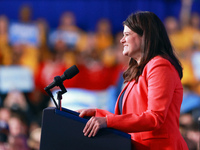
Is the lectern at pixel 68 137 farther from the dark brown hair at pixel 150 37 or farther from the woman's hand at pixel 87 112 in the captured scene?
the dark brown hair at pixel 150 37

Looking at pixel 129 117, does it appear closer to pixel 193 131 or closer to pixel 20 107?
pixel 193 131

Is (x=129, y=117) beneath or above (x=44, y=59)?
beneath

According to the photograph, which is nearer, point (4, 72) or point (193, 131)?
point (193, 131)

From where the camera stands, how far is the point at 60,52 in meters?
7.04

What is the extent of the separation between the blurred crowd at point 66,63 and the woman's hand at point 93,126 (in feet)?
6.37

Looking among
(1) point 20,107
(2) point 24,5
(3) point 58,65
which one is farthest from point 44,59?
(2) point 24,5

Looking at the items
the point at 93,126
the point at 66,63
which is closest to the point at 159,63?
the point at 93,126

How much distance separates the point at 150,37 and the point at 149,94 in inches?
12.2

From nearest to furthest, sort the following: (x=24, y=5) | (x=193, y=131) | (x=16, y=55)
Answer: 1. (x=193, y=131)
2. (x=16, y=55)
3. (x=24, y=5)

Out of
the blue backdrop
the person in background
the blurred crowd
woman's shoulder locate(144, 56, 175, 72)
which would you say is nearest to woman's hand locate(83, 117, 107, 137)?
the person in background

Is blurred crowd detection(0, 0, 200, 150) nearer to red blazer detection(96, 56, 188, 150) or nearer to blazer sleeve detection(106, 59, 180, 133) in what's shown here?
red blazer detection(96, 56, 188, 150)

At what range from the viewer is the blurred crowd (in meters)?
4.59

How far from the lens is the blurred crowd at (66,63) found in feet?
15.1

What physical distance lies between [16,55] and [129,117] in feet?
17.3
